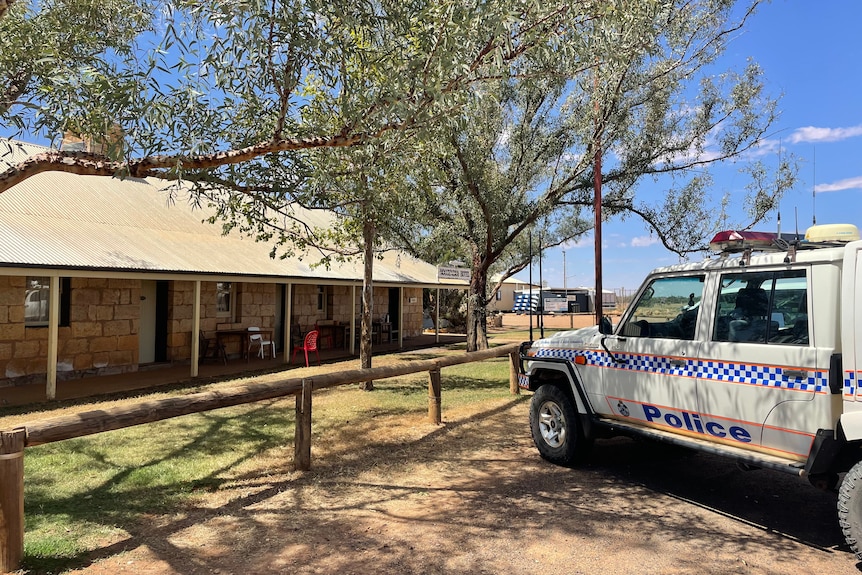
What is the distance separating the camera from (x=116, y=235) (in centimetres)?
1157

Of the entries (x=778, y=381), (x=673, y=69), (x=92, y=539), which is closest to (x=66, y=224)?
(x=92, y=539)

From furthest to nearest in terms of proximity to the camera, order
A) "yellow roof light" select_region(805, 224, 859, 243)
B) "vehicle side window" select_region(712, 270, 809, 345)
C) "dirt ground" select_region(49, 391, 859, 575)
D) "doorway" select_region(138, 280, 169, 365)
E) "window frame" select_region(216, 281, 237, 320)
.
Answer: "window frame" select_region(216, 281, 237, 320), "doorway" select_region(138, 280, 169, 365), "yellow roof light" select_region(805, 224, 859, 243), "vehicle side window" select_region(712, 270, 809, 345), "dirt ground" select_region(49, 391, 859, 575)

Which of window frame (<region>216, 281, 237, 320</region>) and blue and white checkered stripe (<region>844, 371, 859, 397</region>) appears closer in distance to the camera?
blue and white checkered stripe (<region>844, 371, 859, 397</region>)

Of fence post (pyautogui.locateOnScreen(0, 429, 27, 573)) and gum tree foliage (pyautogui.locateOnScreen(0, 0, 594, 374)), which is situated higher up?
gum tree foliage (pyautogui.locateOnScreen(0, 0, 594, 374))

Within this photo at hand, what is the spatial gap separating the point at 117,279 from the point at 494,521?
33.2 feet

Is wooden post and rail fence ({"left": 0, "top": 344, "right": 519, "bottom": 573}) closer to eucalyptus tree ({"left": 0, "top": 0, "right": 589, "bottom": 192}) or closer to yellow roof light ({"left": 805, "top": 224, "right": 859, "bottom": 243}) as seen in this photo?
eucalyptus tree ({"left": 0, "top": 0, "right": 589, "bottom": 192})

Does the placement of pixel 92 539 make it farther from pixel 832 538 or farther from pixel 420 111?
pixel 832 538

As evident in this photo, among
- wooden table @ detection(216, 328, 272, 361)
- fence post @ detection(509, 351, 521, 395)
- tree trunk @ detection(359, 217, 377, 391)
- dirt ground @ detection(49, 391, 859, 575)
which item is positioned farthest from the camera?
wooden table @ detection(216, 328, 272, 361)

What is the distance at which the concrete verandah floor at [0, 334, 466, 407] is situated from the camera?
949 centimetres

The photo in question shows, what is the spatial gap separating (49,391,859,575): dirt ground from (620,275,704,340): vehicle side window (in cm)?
146

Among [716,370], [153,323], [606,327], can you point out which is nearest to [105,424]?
[606,327]

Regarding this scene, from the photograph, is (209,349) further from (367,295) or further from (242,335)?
(367,295)

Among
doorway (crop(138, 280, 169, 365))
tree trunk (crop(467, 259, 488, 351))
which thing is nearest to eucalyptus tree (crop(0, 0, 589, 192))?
doorway (crop(138, 280, 169, 365))

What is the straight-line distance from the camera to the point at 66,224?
11.1 metres
